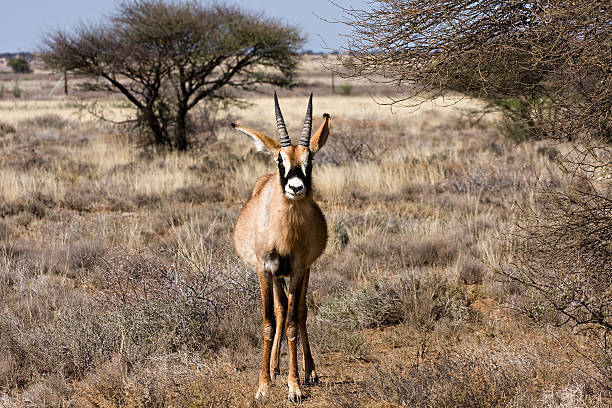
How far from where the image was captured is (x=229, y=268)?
7.19 metres

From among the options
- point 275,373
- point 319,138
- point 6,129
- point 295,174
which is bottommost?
point 275,373

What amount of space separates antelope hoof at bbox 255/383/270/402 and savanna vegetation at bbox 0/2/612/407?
0.22ft

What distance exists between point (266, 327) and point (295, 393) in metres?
0.60

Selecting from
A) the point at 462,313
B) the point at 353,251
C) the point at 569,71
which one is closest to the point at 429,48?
the point at 569,71

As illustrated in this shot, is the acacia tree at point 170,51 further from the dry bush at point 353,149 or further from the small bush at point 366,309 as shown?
the small bush at point 366,309

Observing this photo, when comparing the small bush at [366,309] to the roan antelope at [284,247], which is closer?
the roan antelope at [284,247]

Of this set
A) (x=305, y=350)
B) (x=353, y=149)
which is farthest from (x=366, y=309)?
(x=353, y=149)

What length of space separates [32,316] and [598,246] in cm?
534

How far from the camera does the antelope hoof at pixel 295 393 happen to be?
489 centimetres

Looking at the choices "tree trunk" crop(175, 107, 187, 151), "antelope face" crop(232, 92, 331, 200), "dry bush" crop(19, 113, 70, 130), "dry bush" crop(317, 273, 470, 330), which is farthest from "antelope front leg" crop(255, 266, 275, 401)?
"dry bush" crop(19, 113, 70, 130)

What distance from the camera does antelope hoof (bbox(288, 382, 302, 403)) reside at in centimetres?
489

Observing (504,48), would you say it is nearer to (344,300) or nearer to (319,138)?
(319,138)

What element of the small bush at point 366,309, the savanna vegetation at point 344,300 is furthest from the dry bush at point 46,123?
the small bush at point 366,309

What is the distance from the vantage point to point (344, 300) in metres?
6.77
